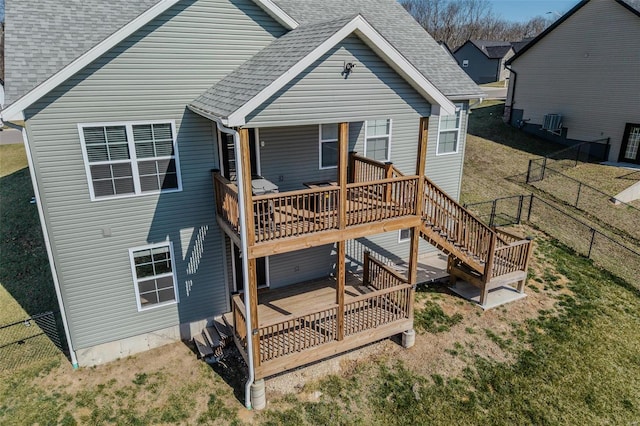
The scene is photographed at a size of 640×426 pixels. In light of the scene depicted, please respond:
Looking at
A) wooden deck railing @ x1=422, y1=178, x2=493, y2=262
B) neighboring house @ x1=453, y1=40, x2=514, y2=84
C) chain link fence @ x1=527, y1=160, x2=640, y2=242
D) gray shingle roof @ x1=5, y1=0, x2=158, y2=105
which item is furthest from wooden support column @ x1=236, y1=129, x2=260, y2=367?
neighboring house @ x1=453, y1=40, x2=514, y2=84

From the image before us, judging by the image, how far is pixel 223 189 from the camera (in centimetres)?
998

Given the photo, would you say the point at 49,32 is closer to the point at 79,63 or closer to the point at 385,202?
the point at 79,63

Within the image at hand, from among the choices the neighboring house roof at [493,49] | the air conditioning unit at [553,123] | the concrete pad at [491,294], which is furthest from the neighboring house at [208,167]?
the neighboring house roof at [493,49]

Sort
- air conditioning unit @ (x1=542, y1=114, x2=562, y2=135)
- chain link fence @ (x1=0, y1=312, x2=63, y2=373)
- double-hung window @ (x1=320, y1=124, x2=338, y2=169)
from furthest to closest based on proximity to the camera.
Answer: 1. air conditioning unit @ (x1=542, y1=114, x2=562, y2=135)
2. double-hung window @ (x1=320, y1=124, x2=338, y2=169)
3. chain link fence @ (x1=0, y1=312, x2=63, y2=373)

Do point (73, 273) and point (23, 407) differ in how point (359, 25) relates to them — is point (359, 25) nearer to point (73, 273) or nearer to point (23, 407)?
point (73, 273)

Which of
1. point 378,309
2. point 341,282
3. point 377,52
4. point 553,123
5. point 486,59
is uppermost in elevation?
Result: point 486,59

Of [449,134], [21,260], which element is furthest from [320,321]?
[21,260]

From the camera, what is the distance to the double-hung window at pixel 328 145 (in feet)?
39.6

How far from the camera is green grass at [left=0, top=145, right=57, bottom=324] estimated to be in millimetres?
12930

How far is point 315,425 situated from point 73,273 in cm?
686

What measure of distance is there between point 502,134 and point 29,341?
29.5 meters

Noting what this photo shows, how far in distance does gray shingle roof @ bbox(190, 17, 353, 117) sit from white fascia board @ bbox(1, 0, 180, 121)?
1.98 m

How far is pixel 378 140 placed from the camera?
13.3 m

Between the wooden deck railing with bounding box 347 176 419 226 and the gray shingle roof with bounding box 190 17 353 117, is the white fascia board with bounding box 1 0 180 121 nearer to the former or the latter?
the gray shingle roof with bounding box 190 17 353 117
